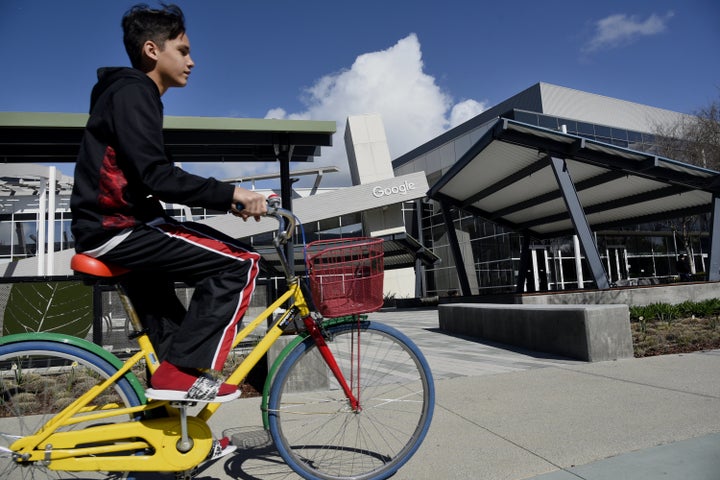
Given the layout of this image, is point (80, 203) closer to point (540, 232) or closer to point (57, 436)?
point (57, 436)

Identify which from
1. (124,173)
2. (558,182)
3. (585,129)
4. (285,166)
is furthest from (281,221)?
(585,129)

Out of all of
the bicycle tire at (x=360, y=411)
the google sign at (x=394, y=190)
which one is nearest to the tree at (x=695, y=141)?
the google sign at (x=394, y=190)

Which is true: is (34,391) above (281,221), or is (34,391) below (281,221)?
below

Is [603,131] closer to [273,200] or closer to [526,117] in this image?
[526,117]

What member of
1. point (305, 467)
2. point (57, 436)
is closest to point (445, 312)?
point (305, 467)

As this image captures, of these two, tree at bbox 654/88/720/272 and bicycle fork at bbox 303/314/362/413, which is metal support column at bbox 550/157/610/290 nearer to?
bicycle fork at bbox 303/314/362/413

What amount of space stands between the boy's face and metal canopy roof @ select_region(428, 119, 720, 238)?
37.8 feet

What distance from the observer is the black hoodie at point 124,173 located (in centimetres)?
194

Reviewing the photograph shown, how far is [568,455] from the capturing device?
2.80 meters

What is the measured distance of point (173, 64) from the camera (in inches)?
89.0

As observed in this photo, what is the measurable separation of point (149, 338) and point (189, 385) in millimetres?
389

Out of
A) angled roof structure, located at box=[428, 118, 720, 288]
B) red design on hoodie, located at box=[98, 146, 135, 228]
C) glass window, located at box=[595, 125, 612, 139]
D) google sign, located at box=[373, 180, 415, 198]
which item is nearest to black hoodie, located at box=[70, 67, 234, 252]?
red design on hoodie, located at box=[98, 146, 135, 228]

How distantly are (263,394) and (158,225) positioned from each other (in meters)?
0.95

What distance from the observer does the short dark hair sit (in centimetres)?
221
